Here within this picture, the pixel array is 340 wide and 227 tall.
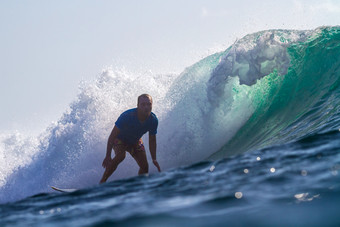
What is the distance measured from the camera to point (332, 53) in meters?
10.5

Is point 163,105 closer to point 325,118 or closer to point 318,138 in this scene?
point 325,118

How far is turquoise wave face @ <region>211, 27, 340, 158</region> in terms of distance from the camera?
804cm

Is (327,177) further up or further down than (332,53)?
further down

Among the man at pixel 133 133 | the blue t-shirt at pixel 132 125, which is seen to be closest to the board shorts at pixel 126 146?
the man at pixel 133 133

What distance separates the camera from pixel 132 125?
7336mm

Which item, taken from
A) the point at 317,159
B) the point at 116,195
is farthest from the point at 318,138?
the point at 116,195

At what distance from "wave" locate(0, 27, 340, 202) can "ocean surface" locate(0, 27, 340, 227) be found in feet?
0.12

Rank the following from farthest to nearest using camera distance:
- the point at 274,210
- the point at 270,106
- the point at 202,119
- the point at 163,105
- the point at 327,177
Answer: the point at 163,105, the point at 202,119, the point at 270,106, the point at 327,177, the point at 274,210

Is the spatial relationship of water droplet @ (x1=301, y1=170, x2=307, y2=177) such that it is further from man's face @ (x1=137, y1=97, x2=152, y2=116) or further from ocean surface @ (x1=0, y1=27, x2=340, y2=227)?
man's face @ (x1=137, y1=97, x2=152, y2=116)

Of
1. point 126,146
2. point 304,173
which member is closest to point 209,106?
point 126,146

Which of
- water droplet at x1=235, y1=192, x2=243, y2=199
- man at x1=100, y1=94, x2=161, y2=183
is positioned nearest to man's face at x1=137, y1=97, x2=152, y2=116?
man at x1=100, y1=94, x2=161, y2=183

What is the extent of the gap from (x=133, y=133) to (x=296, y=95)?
4515 millimetres

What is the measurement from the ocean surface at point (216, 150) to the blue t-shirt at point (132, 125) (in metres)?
2.07

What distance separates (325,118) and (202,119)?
15.1 ft
